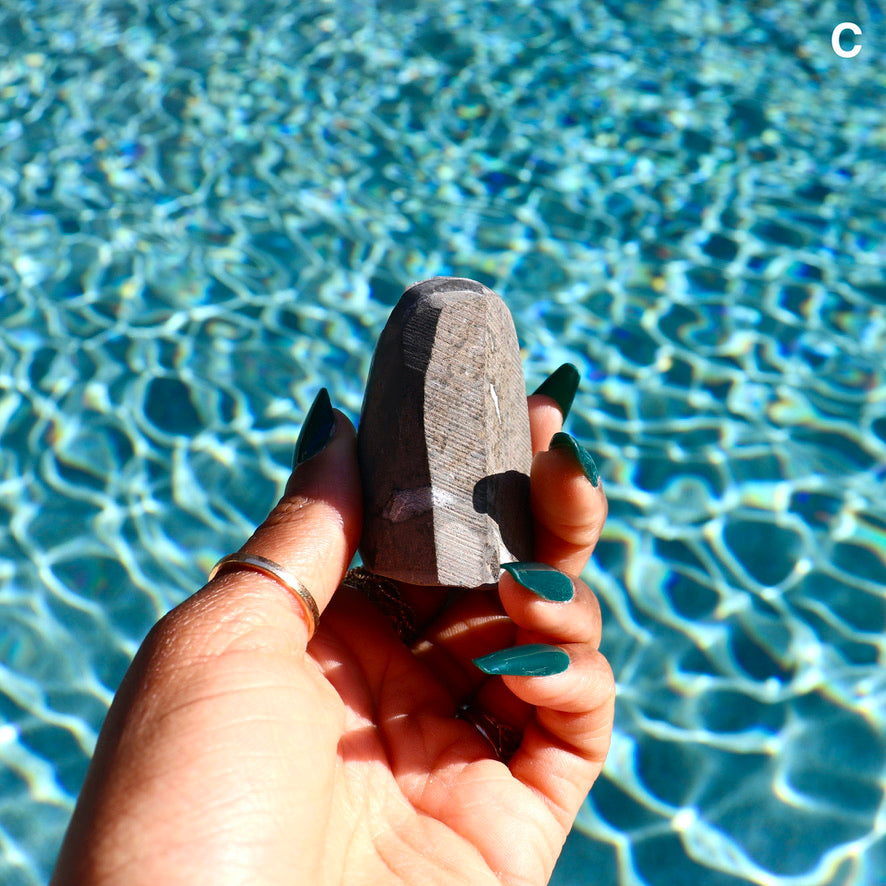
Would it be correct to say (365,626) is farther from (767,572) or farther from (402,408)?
(767,572)

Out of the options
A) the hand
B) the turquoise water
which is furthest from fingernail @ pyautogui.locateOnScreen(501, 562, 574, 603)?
the turquoise water

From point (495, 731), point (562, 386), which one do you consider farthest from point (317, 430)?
point (495, 731)

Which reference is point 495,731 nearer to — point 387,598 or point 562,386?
point 387,598

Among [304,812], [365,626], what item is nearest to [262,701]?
[304,812]

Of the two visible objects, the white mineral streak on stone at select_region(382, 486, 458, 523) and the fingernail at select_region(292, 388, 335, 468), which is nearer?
the white mineral streak on stone at select_region(382, 486, 458, 523)

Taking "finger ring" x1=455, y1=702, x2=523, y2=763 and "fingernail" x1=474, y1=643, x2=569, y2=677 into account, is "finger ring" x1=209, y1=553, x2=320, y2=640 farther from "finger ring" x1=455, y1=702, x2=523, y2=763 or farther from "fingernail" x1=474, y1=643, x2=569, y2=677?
"finger ring" x1=455, y1=702, x2=523, y2=763
